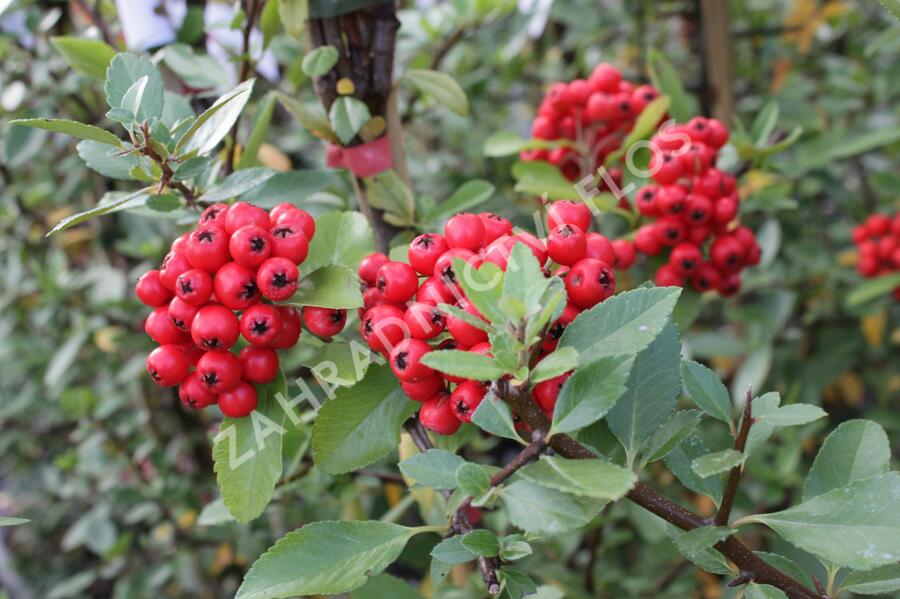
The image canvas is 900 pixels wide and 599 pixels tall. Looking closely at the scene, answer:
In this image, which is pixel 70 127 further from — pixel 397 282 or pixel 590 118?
pixel 590 118

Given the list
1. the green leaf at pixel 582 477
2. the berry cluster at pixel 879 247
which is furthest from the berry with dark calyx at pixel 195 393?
the berry cluster at pixel 879 247

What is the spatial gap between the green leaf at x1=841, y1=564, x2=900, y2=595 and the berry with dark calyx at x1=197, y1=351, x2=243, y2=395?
0.75 m

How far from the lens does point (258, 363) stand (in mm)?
966

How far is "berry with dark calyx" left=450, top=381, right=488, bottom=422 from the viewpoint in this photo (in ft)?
2.67

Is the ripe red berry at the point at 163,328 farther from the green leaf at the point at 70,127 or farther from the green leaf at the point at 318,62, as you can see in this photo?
the green leaf at the point at 318,62

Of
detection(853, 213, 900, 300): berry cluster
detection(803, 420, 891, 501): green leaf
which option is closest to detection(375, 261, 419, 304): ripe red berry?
detection(803, 420, 891, 501): green leaf

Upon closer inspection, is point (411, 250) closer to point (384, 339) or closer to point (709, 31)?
point (384, 339)

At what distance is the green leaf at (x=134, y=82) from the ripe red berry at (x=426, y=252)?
0.35m

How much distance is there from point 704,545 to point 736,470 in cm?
9

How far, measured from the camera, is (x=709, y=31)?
240 cm

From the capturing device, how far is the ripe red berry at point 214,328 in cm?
90

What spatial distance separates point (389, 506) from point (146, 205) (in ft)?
3.96

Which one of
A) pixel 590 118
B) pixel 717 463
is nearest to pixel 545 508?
pixel 717 463

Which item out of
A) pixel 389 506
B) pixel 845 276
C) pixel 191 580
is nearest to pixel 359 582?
pixel 389 506
